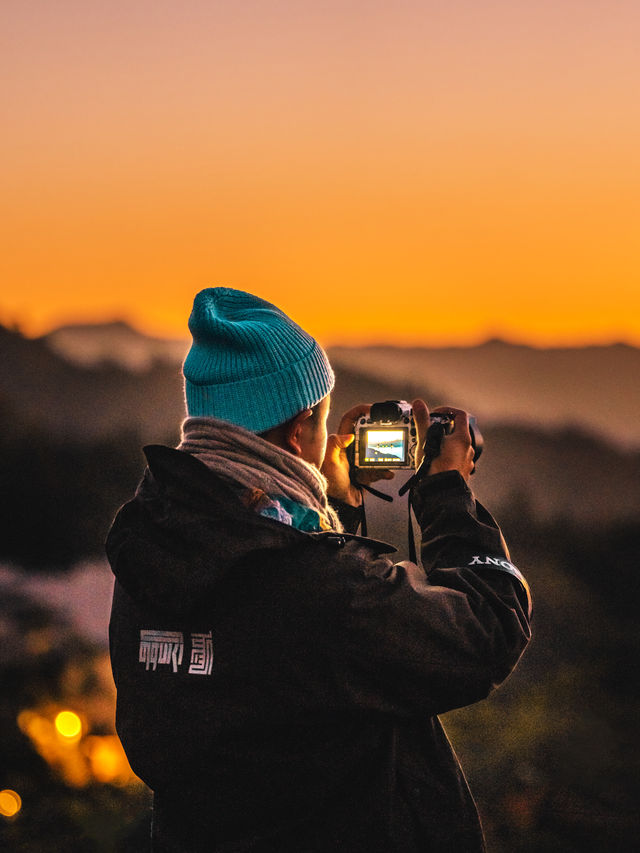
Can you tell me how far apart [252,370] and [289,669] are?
385 millimetres

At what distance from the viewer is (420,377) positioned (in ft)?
8.26

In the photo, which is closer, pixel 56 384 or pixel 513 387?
pixel 513 387

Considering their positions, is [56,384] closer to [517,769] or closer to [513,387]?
[513,387]

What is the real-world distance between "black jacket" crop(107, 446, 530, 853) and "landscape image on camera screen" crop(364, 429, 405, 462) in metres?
0.31

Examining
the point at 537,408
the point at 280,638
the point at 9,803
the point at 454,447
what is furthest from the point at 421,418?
the point at 9,803

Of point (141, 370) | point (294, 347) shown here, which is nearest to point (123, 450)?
point (141, 370)

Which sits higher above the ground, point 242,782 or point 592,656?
point 242,782

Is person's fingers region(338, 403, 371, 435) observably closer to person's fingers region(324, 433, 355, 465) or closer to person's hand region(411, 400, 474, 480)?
person's fingers region(324, 433, 355, 465)

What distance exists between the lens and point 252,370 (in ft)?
3.64

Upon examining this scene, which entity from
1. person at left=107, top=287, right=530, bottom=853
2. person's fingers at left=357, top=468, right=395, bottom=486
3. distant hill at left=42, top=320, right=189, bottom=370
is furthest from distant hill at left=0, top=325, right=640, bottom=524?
person at left=107, top=287, right=530, bottom=853

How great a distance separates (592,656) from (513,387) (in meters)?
0.79

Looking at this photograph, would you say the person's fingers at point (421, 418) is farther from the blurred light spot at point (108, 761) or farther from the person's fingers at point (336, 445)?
the blurred light spot at point (108, 761)

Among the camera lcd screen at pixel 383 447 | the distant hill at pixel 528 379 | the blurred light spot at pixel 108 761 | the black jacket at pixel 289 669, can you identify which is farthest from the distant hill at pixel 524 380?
the black jacket at pixel 289 669

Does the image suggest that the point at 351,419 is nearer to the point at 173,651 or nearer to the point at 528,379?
the point at 173,651
